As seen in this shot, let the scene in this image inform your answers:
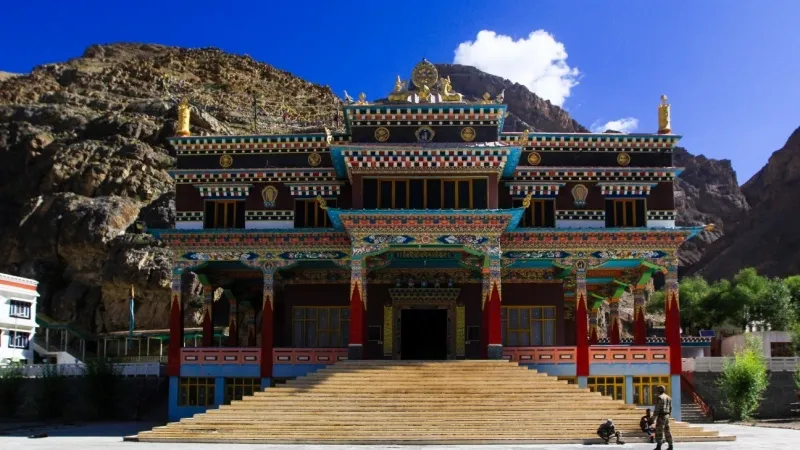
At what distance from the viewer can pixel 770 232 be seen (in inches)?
4419

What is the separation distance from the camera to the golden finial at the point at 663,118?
40.7m

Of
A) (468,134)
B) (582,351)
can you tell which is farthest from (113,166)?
(582,351)

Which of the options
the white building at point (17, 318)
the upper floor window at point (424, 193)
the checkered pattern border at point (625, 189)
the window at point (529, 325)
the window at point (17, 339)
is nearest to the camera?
the upper floor window at point (424, 193)

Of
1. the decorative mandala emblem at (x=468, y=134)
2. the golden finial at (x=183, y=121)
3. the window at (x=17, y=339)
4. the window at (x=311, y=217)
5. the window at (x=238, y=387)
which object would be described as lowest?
the window at (x=238, y=387)

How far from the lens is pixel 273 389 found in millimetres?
31422

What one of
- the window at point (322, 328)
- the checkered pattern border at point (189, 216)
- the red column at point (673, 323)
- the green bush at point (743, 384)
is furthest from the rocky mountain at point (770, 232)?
the checkered pattern border at point (189, 216)

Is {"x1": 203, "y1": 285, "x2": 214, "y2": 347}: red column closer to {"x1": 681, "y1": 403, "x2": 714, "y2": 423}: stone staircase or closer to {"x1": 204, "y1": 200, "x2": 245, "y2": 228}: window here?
{"x1": 204, "y1": 200, "x2": 245, "y2": 228}: window

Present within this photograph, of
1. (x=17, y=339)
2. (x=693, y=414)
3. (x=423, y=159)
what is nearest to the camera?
(x=423, y=159)

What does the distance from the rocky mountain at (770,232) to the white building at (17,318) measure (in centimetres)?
8611

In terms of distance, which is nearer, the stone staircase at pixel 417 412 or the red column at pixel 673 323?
the stone staircase at pixel 417 412

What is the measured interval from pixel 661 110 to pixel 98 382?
103 ft

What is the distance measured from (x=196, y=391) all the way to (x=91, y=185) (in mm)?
46931

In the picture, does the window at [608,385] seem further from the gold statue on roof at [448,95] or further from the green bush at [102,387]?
the green bush at [102,387]

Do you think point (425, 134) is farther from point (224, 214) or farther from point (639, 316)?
point (639, 316)
